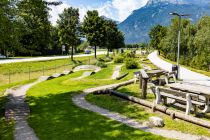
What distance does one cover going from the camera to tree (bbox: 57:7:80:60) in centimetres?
5483

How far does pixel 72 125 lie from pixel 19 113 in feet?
12.3

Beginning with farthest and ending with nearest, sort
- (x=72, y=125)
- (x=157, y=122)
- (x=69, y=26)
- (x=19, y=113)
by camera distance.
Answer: (x=69, y=26) < (x=19, y=113) < (x=72, y=125) < (x=157, y=122)

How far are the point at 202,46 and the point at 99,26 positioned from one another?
19747mm

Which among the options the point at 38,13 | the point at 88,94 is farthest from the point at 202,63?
the point at 38,13

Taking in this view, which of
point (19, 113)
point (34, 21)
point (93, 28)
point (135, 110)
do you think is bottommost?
point (19, 113)

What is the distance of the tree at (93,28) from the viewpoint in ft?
182

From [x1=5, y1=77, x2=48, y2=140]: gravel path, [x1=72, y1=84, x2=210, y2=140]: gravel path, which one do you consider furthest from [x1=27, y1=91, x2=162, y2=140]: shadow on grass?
[x1=72, y1=84, x2=210, y2=140]: gravel path

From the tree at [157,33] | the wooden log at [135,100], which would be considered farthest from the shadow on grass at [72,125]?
the tree at [157,33]

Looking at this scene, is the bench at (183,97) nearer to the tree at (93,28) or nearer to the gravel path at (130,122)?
the gravel path at (130,122)

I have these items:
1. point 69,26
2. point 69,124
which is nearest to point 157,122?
point 69,124

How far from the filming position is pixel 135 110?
565 inches

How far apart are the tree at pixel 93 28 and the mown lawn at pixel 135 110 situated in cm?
3598

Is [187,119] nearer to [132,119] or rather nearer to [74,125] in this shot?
[132,119]

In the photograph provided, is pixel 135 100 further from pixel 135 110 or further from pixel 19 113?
pixel 19 113
